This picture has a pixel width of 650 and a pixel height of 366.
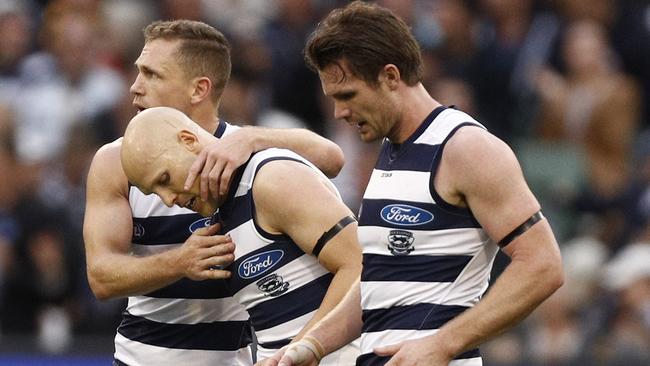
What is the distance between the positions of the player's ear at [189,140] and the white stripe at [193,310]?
89cm

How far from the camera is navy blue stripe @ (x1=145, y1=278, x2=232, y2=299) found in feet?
19.0

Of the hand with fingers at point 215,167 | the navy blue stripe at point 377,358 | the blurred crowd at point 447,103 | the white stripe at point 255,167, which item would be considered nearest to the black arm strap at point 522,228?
the navy blue stripe at point 377,358

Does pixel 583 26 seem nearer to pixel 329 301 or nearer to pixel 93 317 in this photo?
pixel 93 317

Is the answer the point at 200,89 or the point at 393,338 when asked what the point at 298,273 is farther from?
the point at 200,89

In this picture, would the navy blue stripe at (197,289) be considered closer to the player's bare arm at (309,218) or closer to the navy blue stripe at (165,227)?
the navy blue stripe at (165,227)

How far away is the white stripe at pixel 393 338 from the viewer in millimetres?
4789

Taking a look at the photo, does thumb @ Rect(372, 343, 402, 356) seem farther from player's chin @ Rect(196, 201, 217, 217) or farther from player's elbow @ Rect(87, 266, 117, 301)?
player's elbow @ Rect(87, 266, 117, 301)

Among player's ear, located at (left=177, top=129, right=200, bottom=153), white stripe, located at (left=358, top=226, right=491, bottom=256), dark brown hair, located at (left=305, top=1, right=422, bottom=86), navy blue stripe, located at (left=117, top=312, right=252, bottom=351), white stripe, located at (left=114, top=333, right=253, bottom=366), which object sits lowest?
white stripe, located at (left=114, top=333, right=253, bottom=366)

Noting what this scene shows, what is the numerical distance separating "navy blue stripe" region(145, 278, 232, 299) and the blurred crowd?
4033 mm

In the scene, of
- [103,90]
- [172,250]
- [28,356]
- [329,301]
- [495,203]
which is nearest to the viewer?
[495,203]

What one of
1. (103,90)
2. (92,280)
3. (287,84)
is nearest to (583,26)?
(287,84)

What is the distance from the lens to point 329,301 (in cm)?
509

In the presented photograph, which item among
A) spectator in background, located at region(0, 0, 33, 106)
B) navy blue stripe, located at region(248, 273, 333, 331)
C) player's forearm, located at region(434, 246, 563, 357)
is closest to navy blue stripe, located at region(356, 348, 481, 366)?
player's forearm, located at region(434, 246, 563, 357)

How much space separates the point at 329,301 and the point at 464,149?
2.77ft
